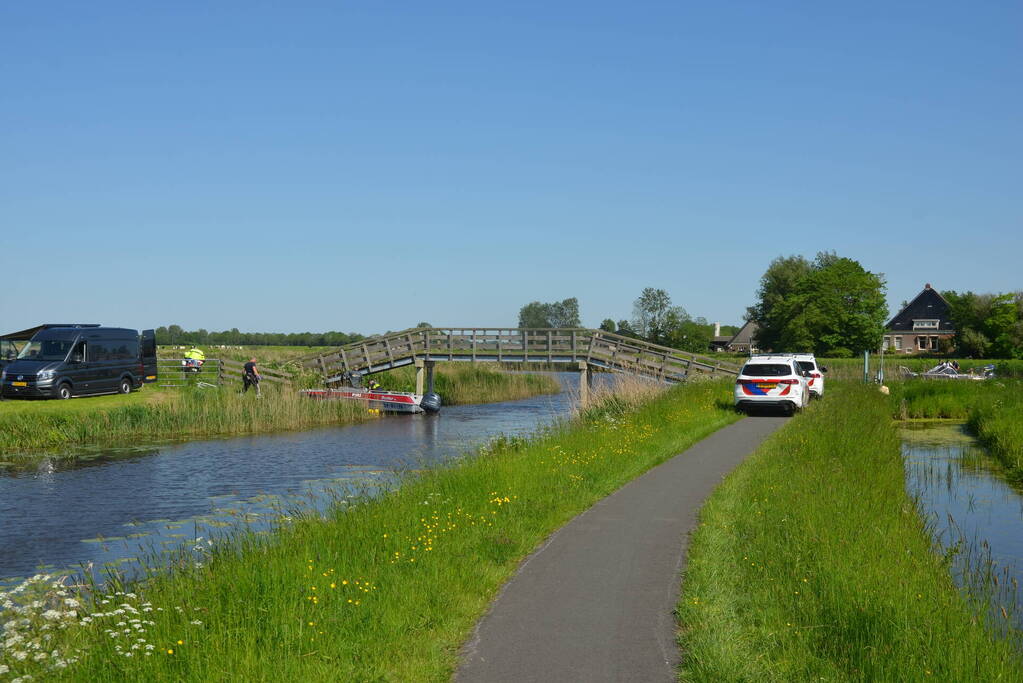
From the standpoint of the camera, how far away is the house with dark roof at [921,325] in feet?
338

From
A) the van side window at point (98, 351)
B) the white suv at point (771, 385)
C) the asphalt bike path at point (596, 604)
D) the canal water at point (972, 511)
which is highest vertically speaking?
the van side window at point (98, 351)

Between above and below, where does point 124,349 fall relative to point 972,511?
above

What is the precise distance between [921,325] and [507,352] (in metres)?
75.7

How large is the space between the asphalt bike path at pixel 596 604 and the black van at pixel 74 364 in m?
25.3

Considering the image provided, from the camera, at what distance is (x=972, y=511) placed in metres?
15.4

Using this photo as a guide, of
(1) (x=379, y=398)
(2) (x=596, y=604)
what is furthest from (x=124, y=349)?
(2) (x=596, y=604)

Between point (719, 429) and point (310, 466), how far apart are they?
35.6 ft

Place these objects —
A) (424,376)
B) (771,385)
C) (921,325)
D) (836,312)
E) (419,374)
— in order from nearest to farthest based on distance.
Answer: (771,385) < (419,374) < (424,376) < (836,312) < (921,325)

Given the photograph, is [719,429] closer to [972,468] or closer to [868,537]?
[972,468]

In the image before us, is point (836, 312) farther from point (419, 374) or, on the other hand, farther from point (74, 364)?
point (74, 364)

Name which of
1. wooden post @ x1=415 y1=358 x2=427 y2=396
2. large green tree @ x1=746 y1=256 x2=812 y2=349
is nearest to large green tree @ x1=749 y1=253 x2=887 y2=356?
large green tree @ x1=746 y1=256 x2=812 y2=349

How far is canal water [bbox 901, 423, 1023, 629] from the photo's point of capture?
10.2 m

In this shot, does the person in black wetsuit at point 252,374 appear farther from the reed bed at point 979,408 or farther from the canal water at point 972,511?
the canal water at point 972,511

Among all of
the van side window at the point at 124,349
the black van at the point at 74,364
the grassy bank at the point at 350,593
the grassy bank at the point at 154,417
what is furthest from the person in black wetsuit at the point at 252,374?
the grassy bank at the point at 350,593
